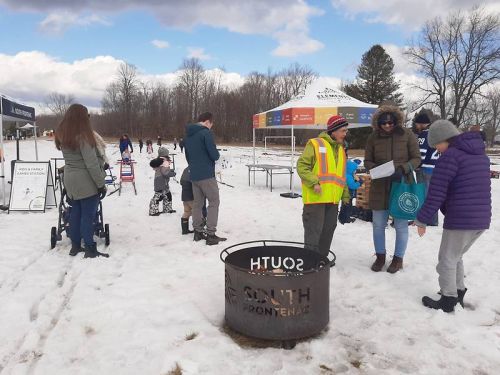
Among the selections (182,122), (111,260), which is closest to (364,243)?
(111,260)

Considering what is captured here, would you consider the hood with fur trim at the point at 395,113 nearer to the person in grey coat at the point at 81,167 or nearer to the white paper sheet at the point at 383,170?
the white paper sheet at the point at 383,170

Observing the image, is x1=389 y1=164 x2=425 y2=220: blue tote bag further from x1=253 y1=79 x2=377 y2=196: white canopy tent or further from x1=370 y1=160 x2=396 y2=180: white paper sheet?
x1=253 y1=79 x2=377 y2=196: white canopy tent

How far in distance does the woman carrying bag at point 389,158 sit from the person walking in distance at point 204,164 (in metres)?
2.29

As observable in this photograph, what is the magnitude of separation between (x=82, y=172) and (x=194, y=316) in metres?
2.58

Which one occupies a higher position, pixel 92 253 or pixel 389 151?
pixel 389 151

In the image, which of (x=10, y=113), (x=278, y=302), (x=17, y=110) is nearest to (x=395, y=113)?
(x=278, y=302)

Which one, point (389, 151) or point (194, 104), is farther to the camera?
point (194, 104)

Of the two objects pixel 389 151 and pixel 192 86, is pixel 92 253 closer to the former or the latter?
pixel 389 151

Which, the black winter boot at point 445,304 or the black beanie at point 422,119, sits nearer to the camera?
the black winter boot at point 445,304

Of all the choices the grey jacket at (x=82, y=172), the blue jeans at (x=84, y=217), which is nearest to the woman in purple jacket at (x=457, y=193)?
the grey jacket at (x=82, y=172)

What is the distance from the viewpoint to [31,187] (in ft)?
29.1

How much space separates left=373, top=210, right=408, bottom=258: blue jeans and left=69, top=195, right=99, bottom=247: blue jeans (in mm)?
3611

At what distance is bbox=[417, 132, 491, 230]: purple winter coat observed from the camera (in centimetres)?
354

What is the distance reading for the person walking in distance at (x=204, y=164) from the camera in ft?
19.7
